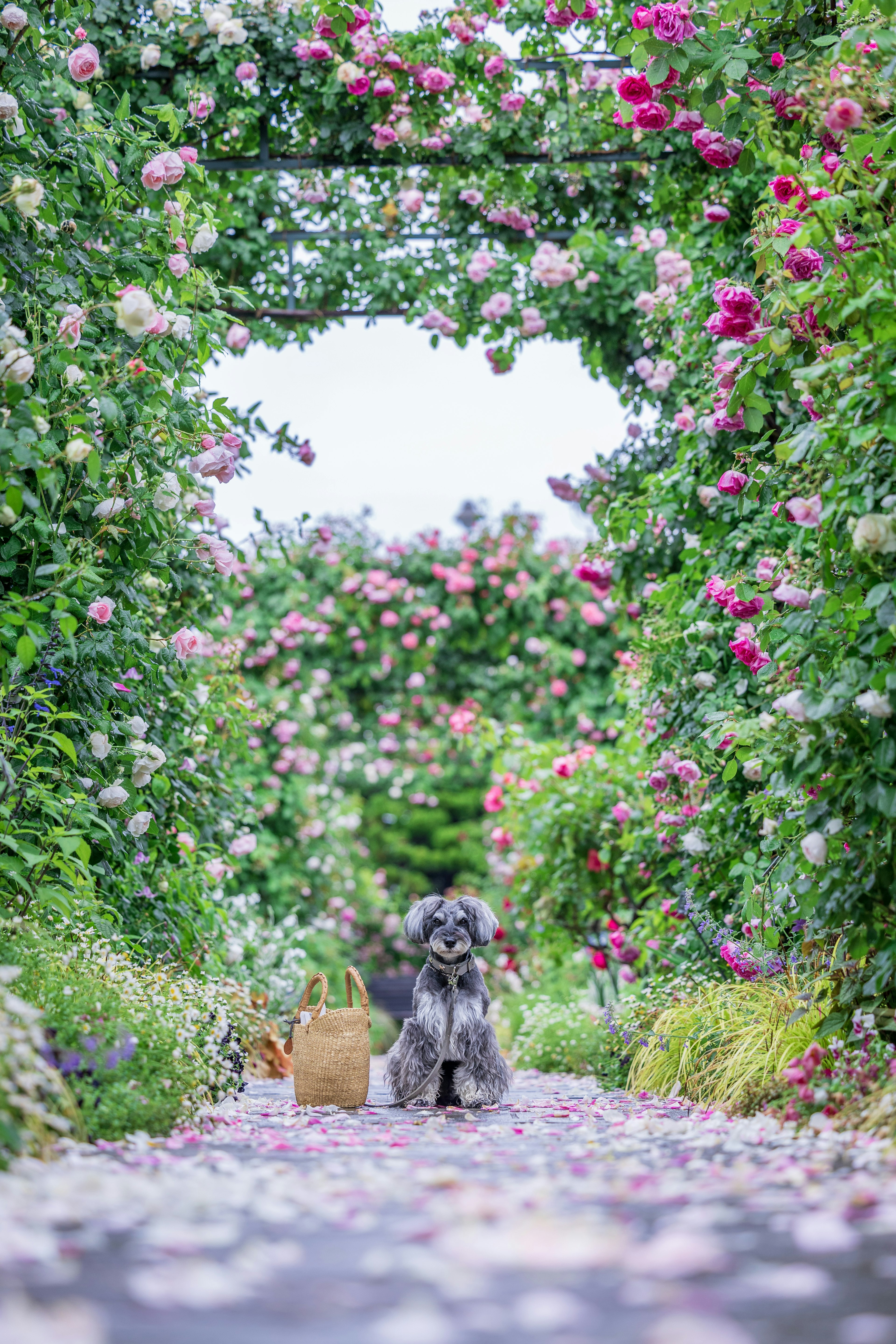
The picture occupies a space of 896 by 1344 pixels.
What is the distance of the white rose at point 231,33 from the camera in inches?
195

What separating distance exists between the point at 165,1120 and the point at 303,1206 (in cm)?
89

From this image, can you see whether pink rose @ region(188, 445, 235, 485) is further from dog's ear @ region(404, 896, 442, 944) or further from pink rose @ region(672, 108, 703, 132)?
pink rose @ region(672, 108, 703, 132)

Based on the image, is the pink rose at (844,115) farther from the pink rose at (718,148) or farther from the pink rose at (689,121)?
the pink rose at (689,121)

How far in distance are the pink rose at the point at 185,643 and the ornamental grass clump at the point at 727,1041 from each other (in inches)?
79.1

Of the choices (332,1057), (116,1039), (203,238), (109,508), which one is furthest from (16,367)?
(332,1057)

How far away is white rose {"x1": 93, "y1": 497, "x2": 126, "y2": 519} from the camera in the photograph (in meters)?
3.31

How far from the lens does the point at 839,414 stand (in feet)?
8.75

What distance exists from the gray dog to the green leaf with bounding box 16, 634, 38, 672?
1570 millimetres

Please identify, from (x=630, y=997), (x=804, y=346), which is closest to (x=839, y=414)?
(x=804, y=346)

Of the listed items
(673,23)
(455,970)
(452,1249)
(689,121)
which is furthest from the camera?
(689,121)

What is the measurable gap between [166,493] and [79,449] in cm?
52

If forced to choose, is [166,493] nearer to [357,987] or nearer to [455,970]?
[357,987]

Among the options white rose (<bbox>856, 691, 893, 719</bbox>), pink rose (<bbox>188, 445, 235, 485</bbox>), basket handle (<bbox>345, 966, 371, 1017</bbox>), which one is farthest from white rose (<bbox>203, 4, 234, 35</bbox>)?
white rose (<bbox>856, 691, 893, 719</bbox>)

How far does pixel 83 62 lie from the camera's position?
3.46m
